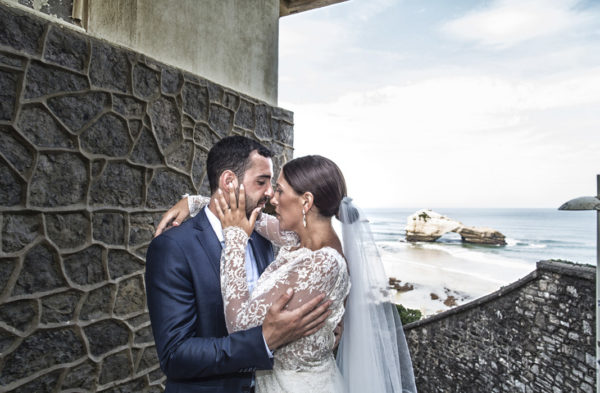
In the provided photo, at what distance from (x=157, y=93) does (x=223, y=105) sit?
2.23 feet

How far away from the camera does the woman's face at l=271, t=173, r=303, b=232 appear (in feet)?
5.46

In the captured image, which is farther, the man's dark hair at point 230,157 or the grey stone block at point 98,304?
the grey stone block at point 98,304

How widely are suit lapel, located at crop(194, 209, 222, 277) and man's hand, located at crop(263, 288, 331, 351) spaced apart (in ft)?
1.03

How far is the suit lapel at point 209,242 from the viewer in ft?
4.92

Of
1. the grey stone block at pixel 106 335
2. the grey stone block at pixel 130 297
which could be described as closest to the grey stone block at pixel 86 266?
the grey stone block at pixel 130 297

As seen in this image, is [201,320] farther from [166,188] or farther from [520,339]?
[520,339]

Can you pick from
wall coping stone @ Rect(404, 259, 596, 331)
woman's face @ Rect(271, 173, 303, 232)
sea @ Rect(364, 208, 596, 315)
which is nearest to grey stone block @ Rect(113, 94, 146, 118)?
Result: woman's face @ Rect(271, 173, 303, 232)

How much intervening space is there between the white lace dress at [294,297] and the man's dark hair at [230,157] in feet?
1.47

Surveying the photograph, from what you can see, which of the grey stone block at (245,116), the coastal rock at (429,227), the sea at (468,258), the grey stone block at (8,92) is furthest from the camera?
the coastal rock at (429,227)

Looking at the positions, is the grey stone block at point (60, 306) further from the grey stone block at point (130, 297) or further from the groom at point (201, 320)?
the groom at point (201, 320)

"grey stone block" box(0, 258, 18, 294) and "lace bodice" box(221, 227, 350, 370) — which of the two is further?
"grey stone block" box(0, 258, 18, 294)

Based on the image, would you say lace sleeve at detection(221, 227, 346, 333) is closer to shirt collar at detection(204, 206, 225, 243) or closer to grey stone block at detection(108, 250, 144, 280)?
shirt collar at detection(204, 206, 225, 243)

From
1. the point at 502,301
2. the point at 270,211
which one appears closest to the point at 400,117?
the point at 502,301

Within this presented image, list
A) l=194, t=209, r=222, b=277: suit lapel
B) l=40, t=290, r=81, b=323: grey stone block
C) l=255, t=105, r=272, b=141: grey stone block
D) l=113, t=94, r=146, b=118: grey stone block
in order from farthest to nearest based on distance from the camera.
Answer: l=255, t=105, r=272, b=141: grey stone block < l=113, t=94, r=146, b=118: grey stone block < l=40, t=290, r=81, b=323: grey stone block < l=194, t=209, r=222, b=277: suit lapel
